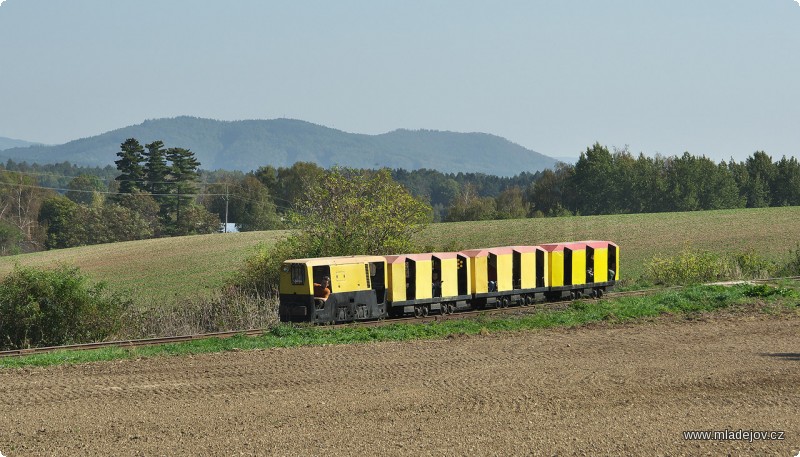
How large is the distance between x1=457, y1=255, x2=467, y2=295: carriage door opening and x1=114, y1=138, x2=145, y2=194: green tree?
4046 inches

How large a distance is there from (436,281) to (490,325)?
Result: 233 inches

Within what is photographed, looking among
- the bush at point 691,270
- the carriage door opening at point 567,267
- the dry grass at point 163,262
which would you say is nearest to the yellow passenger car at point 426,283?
A: the carriage door opening at point 567,267

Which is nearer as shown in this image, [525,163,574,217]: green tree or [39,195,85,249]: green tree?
[39,195,85,249]: green tree

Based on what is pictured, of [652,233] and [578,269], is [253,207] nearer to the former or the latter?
[652,233]

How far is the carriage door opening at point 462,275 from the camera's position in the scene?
37.3m

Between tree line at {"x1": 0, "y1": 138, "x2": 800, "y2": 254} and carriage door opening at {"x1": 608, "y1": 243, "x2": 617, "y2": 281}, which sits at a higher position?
tree line at {"x1": 0, "y1": 138, "x2": 800, "y2": 254}

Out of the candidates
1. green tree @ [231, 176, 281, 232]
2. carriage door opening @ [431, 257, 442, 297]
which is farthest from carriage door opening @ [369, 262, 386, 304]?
green tree @ [231, 176, 281, 232]

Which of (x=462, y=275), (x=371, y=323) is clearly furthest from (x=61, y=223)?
(x=371, y=323)

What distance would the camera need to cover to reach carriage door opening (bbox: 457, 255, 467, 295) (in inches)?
1470

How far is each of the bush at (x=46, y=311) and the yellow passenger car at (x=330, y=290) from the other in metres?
6.74

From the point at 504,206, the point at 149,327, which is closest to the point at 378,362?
the point at 149,327

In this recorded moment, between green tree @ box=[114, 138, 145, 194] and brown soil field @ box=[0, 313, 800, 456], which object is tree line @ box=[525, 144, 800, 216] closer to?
green tree @ box=[114, 138, 145, 194]

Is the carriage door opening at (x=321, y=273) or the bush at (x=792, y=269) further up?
the carriage door opening at (x=321, y=273)

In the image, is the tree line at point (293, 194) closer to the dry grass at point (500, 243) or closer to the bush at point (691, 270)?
the dry grass at point (500, 243)
